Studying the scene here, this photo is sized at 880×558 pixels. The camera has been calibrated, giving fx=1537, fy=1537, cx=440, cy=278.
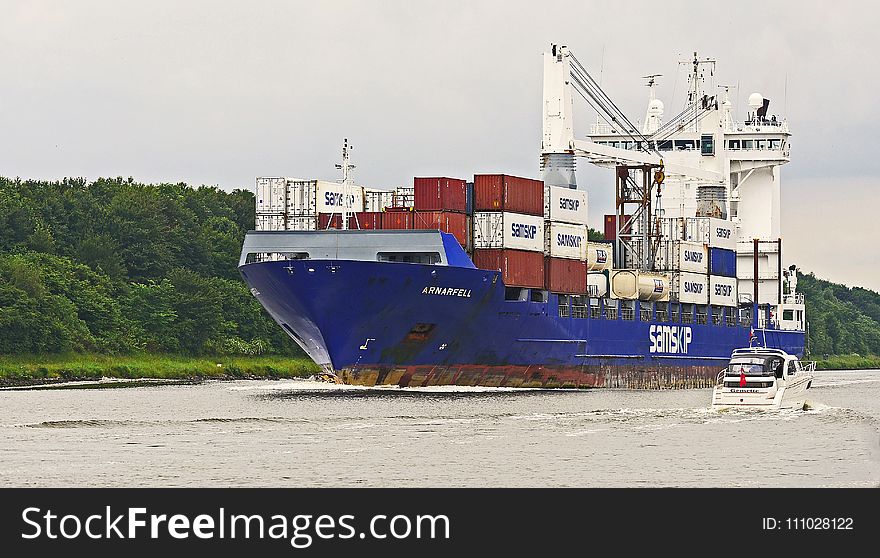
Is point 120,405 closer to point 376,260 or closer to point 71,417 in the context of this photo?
point 71,417

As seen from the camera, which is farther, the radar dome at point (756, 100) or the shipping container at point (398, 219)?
the radar dome at point (756, 100)

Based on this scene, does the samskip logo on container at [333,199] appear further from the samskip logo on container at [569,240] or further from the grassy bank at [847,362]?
the grassy bank at [847,362]

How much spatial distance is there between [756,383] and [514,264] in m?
15.1

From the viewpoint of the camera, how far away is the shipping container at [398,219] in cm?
6281

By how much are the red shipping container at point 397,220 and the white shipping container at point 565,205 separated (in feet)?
25.6

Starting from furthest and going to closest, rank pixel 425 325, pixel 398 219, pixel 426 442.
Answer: pixel 398 219 → pixel 425 325 → pixel 426 442

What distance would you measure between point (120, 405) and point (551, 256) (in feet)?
70.1

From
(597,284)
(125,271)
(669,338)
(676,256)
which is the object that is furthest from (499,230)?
(125,271)

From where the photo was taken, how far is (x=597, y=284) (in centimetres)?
7362

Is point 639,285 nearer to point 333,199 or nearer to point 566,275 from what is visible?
point 566,275

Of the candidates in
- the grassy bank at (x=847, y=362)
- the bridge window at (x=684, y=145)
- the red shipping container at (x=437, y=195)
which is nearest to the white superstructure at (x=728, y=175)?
the bridge window at (x=684, y=145)

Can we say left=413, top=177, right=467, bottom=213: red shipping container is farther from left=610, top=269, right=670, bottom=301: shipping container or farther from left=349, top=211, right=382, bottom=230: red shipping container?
left=610, top=269, right=670, bottom=301: shipping container

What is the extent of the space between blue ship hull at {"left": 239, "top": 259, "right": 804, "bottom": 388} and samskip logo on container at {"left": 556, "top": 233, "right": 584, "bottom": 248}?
7.96 feet

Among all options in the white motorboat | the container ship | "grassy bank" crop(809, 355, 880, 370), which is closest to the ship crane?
the container ship
